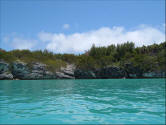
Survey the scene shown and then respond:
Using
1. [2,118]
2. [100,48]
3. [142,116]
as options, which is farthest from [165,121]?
[100,48]

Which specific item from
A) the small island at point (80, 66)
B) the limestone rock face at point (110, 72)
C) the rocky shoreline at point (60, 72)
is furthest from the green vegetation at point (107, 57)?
the limestone rock face at point (110, 72)

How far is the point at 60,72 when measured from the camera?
5650 cm

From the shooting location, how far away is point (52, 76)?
54844mm

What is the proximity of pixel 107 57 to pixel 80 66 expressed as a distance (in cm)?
1122

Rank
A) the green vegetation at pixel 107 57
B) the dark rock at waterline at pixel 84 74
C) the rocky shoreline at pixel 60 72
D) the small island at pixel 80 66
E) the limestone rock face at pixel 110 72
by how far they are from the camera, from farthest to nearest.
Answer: the dark rock at waterline at pixel 84 74
the limestone rock face at pixel 110 72
the green vegetation at pixel 107 57
the small island at pixel 80 66
the rocky shoreline at pixel 60 72

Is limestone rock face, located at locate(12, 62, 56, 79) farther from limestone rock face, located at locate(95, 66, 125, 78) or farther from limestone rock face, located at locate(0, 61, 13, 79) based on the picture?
limestone rock face, located at locate(95, 66, 125, 78)

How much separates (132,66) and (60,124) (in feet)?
185

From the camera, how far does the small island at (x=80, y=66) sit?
51.9m

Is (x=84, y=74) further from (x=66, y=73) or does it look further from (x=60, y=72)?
(x=60, y=72)

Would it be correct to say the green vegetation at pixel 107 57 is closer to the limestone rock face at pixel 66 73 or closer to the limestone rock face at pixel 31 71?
the limestone rock face at pixel 66 73

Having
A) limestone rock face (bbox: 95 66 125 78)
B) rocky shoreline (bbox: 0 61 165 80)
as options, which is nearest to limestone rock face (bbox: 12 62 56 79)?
rocky shoreline (bbox: 0 61 165 80)

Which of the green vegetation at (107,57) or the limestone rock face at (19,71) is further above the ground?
the green vegetation at (107,57)

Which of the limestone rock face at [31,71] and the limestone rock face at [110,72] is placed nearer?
the limestone rock face at [31,71]

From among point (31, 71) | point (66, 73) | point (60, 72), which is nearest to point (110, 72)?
point (66, 73)
